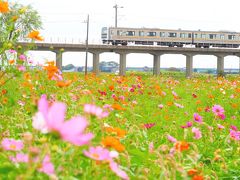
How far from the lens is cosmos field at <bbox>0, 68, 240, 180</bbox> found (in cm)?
109

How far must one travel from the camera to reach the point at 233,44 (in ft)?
158

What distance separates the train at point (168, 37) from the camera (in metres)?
43.4

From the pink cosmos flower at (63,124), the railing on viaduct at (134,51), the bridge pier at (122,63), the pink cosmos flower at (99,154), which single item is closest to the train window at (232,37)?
the railing on viaduct at (134,51)

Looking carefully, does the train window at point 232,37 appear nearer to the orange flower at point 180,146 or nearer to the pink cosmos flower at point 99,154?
the orange flower at point 180,146

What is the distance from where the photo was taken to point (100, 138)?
1.78 m

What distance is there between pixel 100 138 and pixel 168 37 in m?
43.7

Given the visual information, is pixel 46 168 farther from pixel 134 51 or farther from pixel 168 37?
pixel 134 51

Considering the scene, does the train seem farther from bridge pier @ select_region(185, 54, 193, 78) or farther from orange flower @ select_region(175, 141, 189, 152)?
orange flower @ select_region(175, 141, 189, 152)

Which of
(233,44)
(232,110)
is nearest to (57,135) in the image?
(232,110)

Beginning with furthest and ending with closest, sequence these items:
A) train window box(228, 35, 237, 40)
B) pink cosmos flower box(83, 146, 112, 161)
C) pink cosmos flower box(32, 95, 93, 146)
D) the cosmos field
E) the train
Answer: train window box(228, 35, 237, 40)
the train
pink cosmos flower box(83, 146, 112, 161)
the cosmos field
pink cosmos flower box(32, 95, 93, 146)

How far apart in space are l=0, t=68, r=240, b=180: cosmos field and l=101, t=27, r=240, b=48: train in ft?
108

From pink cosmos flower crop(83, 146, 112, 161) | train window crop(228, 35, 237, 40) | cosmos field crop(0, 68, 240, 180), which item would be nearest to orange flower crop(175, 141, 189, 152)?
cosmos field crop(0, 68, 240, 180)

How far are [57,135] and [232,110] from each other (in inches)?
281

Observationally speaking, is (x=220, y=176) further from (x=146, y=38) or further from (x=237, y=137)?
(x=146, y=38)
